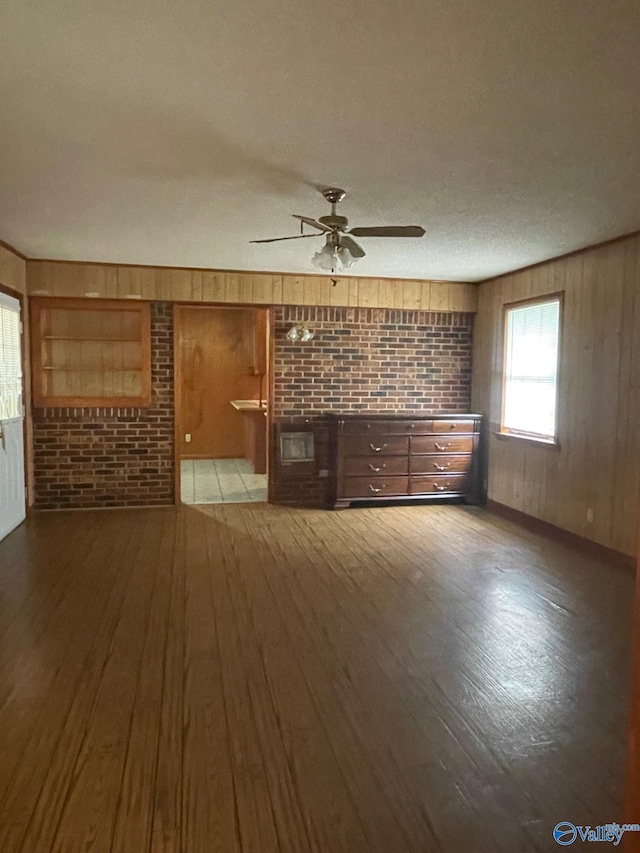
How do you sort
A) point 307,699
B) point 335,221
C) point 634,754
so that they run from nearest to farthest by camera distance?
point 634,754 → point 307,699 → point 335,221

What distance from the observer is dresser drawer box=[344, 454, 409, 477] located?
5.94m

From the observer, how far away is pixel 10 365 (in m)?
5.00

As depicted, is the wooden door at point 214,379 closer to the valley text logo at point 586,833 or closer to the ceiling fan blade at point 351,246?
the ceiling fan blade at point 351,246

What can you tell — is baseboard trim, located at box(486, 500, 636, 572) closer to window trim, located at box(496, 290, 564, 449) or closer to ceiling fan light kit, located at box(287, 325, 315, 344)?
window trim, located at box(496, 290, 564, 449)

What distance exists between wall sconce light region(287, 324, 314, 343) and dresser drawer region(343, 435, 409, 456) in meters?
1.15

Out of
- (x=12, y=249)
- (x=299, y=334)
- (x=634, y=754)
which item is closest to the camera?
(x=634, y=754)

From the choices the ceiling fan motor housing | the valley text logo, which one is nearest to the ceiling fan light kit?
the ceiling fan motor housing

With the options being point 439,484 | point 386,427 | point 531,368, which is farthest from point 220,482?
point 531,368

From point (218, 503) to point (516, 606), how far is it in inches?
139

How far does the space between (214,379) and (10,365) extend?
161 inches

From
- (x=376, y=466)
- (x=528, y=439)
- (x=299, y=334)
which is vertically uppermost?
(x=299, y=334)

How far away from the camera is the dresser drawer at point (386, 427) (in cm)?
588

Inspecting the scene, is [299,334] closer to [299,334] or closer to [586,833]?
[299,334]

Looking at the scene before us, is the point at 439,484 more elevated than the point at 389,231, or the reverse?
the point at 389,231
